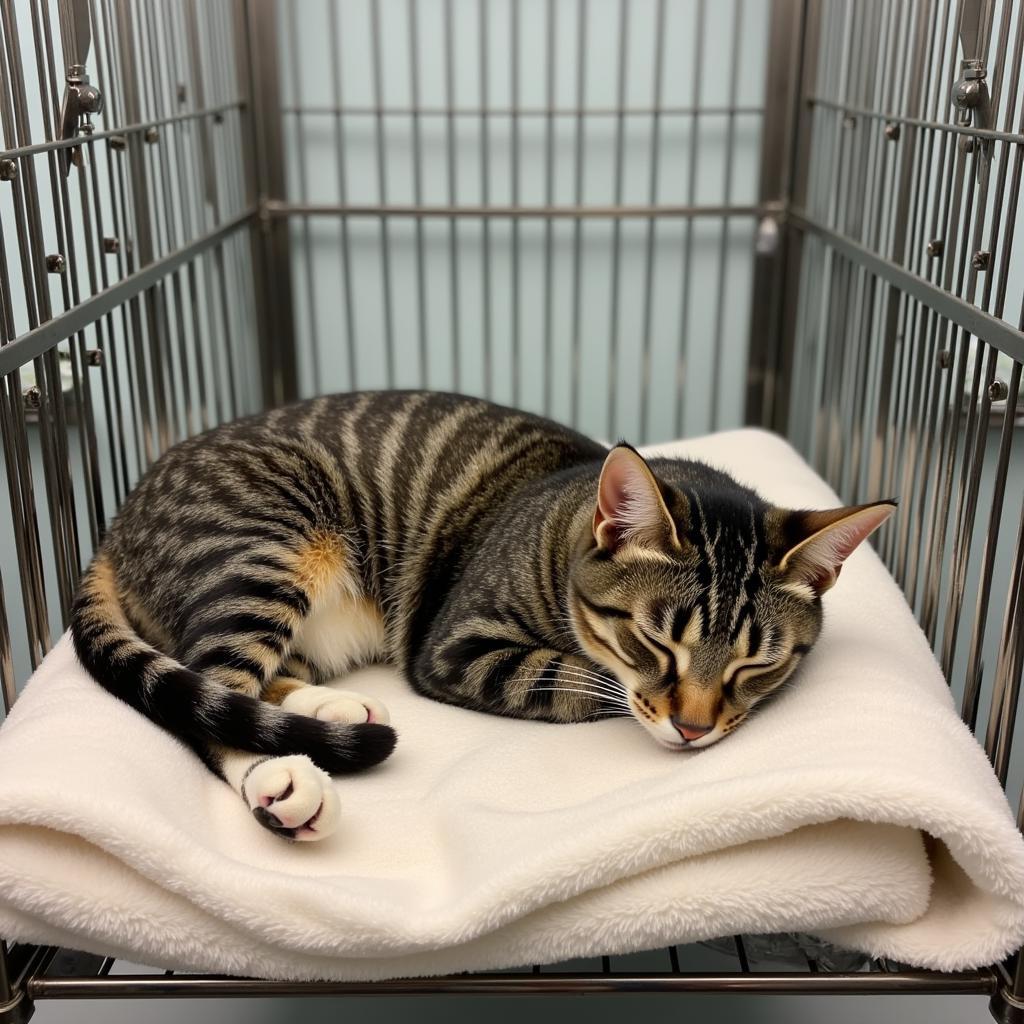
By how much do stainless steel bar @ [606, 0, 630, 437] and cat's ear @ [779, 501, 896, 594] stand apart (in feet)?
3.59

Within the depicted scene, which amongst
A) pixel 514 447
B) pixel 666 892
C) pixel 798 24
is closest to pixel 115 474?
pixel 514 447

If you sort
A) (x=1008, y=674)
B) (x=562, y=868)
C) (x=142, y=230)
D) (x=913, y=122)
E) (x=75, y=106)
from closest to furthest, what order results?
(x=562, y=868) < (x=1008, y=674) < (x=75, y=106) < (x=913, y=122) < (x=142, y=230)

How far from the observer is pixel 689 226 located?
2141 millimetres

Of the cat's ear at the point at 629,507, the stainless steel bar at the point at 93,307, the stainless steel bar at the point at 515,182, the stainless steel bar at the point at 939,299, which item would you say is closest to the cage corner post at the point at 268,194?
the stainless steel bar at the point at 93,307

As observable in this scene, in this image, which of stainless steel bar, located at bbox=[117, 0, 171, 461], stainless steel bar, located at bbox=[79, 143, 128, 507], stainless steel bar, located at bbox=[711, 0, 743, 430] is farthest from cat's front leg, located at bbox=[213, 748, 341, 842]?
stainless steel bar, located at bbox=[711, 0, 743, 430]

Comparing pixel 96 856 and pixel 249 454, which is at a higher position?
pixel 249 454

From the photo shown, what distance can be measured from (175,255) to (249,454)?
0.44m

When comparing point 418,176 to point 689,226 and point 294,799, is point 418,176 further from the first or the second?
point 294,799

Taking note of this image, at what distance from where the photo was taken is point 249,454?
4.57ft

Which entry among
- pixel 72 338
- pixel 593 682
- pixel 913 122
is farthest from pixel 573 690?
pixel 913 122

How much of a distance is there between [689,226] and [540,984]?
1.56 m

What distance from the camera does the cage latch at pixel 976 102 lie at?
46.5 inches

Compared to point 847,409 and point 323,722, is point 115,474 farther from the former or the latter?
point 847,409

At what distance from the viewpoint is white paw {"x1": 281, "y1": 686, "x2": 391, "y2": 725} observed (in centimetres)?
122
